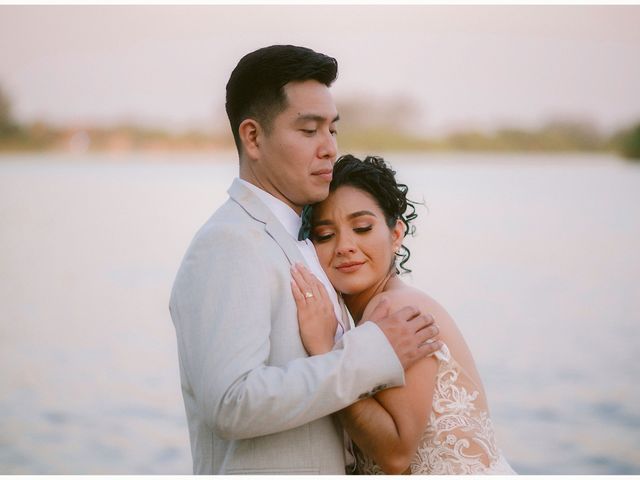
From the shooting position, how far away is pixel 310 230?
273cm

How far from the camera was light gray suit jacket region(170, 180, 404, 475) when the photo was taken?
2123mm

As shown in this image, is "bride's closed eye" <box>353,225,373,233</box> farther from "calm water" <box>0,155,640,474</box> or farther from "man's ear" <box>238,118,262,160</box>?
"calm water" <box>0,155,640,474</box>

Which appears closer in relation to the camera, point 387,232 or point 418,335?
point 418,335

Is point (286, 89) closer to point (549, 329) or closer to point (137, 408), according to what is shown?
point (137, 408)

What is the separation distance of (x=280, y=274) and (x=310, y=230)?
1.35 feet

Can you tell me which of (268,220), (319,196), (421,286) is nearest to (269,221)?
(268,220)

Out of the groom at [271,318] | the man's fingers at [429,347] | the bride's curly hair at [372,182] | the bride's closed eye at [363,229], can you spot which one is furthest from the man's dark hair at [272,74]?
the man's fingers at [429,347]

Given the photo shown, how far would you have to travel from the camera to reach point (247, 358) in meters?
2.14

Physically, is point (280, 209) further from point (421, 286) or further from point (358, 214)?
point (421, 286)

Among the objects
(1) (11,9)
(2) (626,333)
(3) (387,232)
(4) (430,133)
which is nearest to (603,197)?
(4) (430,133)

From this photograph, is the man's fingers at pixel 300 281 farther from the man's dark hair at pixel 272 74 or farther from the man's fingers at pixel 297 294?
the man's dark hair at pixel 272 74

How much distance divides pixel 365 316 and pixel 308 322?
0.31m

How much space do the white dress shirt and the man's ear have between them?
3.3 inches

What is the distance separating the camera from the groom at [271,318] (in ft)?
7.00
